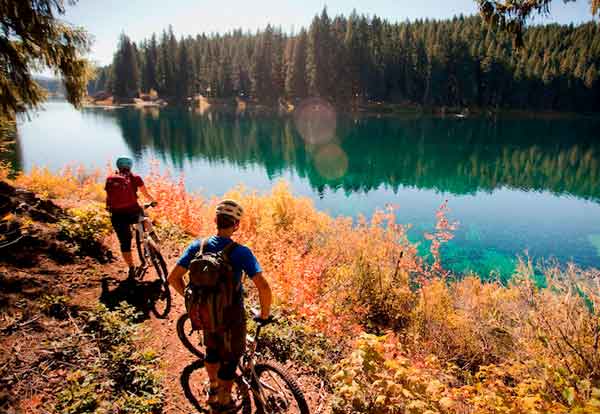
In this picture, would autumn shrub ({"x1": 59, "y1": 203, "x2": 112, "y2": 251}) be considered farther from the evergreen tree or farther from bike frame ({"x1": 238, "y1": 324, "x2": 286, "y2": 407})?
bike frame ({"x1": 238, "y1": 324, "x2": 286, "y2": 407})

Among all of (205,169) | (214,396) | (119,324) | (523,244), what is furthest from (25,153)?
(523,244)

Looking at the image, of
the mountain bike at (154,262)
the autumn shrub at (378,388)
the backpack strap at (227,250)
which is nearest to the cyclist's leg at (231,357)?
the backpack strap at (227,250)

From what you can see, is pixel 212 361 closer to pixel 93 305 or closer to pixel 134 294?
pixel 93 305

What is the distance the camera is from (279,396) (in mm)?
4023

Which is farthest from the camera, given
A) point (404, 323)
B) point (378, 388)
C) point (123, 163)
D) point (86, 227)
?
point (404, 323)

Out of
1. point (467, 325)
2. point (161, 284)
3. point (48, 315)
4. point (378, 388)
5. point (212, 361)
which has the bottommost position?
point (467, 325)

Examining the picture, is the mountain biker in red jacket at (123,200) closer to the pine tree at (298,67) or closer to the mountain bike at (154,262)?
the mountain bike at (154,262)

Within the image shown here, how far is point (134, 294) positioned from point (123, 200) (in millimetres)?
1795

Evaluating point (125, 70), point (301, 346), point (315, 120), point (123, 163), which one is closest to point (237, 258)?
point (301, 346)

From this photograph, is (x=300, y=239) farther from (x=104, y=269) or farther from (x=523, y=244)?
(x=523, y=244)

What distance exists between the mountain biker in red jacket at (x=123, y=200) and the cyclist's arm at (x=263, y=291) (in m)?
4.19

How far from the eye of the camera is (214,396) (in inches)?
144

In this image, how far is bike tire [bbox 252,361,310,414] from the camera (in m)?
3.71

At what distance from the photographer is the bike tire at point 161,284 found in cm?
619
